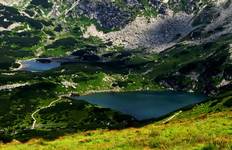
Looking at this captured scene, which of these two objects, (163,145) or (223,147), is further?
(163,145)

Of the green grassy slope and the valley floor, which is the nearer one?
the green grassy slope

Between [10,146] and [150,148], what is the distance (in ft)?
49.1

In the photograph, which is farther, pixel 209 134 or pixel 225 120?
pixel 225 120

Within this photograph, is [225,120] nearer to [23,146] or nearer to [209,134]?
[209,134]

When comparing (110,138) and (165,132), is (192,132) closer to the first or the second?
(165,132)

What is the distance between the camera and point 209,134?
1630 inches

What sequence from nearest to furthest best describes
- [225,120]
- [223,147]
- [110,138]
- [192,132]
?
[223,147] → [192,132] → [110,138] → [225,120]

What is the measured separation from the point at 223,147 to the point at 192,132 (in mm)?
11133

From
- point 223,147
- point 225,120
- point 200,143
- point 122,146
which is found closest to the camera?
point 223,147

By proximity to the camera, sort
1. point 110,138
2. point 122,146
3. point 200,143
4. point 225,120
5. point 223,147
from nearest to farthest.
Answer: point 223,147
point 200,143
point 122,146
point 110,138
point 225,120

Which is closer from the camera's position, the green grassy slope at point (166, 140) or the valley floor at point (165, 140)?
the green grassy slope at point (166, 140)

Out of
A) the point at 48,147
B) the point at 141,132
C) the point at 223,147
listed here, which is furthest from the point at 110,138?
the point at 223,147

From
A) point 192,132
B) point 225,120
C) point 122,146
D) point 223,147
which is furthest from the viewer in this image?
point 225,120

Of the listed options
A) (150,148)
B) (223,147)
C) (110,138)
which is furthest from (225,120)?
(223,147)
